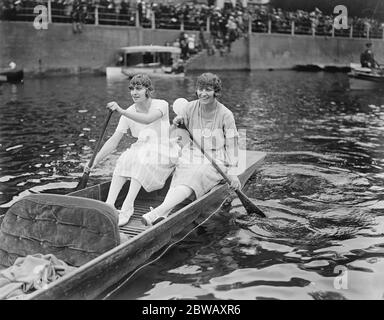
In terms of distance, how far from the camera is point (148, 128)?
5.77m

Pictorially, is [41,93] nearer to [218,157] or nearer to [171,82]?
[171,82]

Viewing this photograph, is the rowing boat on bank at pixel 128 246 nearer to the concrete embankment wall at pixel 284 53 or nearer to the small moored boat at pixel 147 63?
the small moored boat at pixel 147 63

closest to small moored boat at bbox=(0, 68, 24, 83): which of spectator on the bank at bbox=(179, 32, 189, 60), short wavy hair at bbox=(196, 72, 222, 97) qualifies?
spectator on the bank at bbox=(179, 32, 189, 60)

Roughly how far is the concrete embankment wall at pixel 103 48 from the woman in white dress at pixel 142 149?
65.9 ft

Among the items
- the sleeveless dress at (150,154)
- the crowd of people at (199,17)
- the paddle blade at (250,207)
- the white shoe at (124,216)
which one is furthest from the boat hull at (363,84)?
the white shoe at (124,216)

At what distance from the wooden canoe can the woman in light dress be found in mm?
185

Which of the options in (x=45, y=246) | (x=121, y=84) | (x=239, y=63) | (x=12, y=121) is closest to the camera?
(x=45, y=246)

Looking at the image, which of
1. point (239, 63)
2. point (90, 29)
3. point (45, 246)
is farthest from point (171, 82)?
point (45, 246)

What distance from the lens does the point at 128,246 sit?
428cm

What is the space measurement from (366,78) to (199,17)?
13.9m

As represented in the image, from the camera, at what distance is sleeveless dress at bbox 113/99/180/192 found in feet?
18.0

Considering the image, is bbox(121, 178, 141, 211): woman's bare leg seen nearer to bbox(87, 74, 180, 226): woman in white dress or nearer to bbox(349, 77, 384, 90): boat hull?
bbox(87, 74, 180, 226): woman in white dress

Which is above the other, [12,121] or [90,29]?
[90,29]
